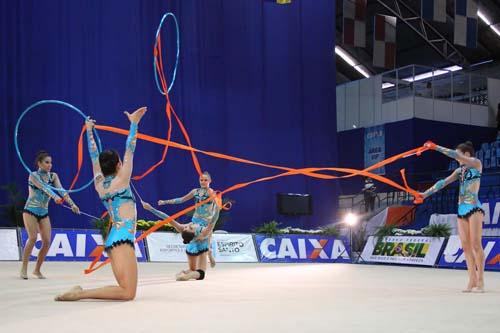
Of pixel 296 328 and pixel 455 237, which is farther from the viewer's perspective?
pixel 455 237

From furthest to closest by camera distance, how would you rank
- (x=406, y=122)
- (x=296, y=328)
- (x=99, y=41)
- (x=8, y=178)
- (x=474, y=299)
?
1. (x=406, y=122)
2. (x=99, y=41)
3. (x=8, y=178)
4. (x=474, y=299)
5. (x=296, y=328)

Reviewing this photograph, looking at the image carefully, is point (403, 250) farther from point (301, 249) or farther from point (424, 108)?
point (424, 108)

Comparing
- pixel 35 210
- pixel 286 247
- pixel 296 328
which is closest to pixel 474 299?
pixel 296 328

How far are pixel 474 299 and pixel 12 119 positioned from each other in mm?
13256

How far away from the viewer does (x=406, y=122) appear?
23.1m

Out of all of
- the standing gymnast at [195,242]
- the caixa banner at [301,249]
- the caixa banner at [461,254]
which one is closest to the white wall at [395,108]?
the caixa banner at [301,249]

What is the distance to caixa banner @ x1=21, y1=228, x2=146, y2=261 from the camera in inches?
525

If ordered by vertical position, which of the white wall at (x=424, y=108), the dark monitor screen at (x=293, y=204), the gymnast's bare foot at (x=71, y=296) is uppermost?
the white wall at (x=424, y=108)

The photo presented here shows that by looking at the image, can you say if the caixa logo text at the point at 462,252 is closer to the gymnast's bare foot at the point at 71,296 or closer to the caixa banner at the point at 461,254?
the caixa banner at the point at 461,254

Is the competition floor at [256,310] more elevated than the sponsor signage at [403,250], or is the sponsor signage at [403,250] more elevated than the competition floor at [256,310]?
the competition floor at [256,310]

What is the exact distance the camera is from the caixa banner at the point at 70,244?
13328 mm

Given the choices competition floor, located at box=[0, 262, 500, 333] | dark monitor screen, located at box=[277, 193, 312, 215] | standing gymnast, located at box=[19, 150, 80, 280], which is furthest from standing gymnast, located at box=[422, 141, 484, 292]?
dark monitor screen, located at box=[277, 193, 312, 215]

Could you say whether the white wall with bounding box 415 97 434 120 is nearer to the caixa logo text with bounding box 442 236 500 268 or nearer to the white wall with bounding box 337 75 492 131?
the white wall with bounding box 337 75 492 131

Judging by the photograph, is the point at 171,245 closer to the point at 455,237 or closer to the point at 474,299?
the point at 455,237
